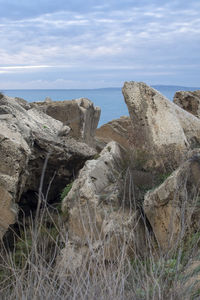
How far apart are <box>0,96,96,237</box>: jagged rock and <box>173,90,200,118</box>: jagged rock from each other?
256 inches

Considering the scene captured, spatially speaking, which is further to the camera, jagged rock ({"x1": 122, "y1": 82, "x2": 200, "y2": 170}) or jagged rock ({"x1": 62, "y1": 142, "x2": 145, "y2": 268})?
jagged rock ({"x1": 122, "y1": 82, "x2": 200, "y2": 170})

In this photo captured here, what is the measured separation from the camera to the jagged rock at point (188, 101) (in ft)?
49.8

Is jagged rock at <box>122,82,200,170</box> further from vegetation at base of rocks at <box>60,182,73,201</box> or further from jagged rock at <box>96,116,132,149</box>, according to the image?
jagged rock at <box>96,116,132,149</box>

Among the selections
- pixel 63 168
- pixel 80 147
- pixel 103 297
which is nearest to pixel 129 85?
pixel 80 147

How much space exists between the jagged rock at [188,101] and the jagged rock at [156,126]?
4.39m

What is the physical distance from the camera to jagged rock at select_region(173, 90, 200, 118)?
1518 cm

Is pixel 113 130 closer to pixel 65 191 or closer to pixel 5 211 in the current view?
pixel 65 191

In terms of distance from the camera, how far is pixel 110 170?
8555 millimetres

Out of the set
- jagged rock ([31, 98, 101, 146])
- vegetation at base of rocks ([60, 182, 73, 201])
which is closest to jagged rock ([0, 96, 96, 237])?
vegetation at base of rocks ([60, 182, 73, 201])

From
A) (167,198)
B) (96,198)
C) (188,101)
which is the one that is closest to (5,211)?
(96,198)

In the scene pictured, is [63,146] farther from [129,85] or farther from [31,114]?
[129,85]

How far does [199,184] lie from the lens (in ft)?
22.1

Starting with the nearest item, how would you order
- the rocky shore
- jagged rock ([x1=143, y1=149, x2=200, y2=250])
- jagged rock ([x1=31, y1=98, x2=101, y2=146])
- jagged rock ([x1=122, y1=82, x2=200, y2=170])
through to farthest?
1. jagged rock ([x1=143, y1=149, x2=200, y2=250])
2. the rocky shore
3. jagged rock ([x1=122, y1=82, x2=200, y2=170])
4. jagged rock ([x1=31, y1=98, x2=101, y2=146])

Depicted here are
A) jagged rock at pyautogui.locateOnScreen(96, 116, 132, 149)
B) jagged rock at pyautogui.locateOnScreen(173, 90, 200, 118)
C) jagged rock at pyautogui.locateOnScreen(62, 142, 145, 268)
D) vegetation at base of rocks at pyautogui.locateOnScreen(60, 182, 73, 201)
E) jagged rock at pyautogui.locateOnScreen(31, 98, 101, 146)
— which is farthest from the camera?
jagged rock at pyautogui.locateOnScreen(96, 116, 132, 149)
